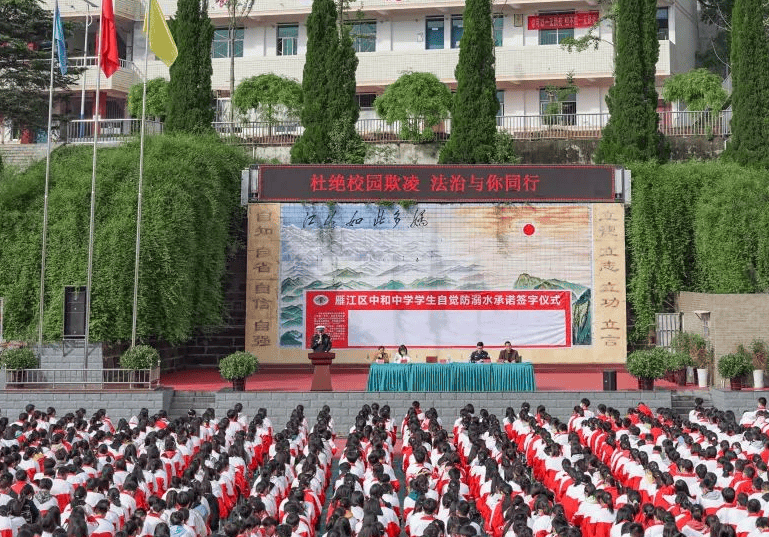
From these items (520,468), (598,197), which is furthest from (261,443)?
(598,197)

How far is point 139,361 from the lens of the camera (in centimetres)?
2172

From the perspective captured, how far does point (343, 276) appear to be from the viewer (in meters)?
26.4

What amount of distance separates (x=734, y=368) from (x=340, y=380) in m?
8.74

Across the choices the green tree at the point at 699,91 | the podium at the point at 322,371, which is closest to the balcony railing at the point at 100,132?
the podium at the point at 322,371

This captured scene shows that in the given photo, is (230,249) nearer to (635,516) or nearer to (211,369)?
(211,369)

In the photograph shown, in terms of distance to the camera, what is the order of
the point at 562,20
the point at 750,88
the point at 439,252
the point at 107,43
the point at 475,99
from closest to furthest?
1. the point at 107,43
2. the point at 439,252
3. the point at 750,88
4. the point at 475,99
5. the point at 562,20

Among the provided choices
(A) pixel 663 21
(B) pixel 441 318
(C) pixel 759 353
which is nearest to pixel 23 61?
(B) pixel 441 318

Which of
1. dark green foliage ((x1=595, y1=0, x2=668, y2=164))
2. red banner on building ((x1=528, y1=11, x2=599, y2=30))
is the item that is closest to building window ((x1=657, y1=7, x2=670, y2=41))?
red banner on building ((x1=528, y1=11, x2=599, y2=30))

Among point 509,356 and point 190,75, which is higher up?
point 190,75

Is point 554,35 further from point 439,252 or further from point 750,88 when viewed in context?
point 439,252

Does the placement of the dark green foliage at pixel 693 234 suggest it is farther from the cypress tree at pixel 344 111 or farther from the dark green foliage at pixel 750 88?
the cypress tree at pixel 344 111

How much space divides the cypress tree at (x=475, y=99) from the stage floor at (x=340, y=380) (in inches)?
260

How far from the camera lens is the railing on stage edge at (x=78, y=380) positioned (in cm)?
2169

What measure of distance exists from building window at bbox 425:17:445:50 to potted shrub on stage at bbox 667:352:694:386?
1919 centimetres
